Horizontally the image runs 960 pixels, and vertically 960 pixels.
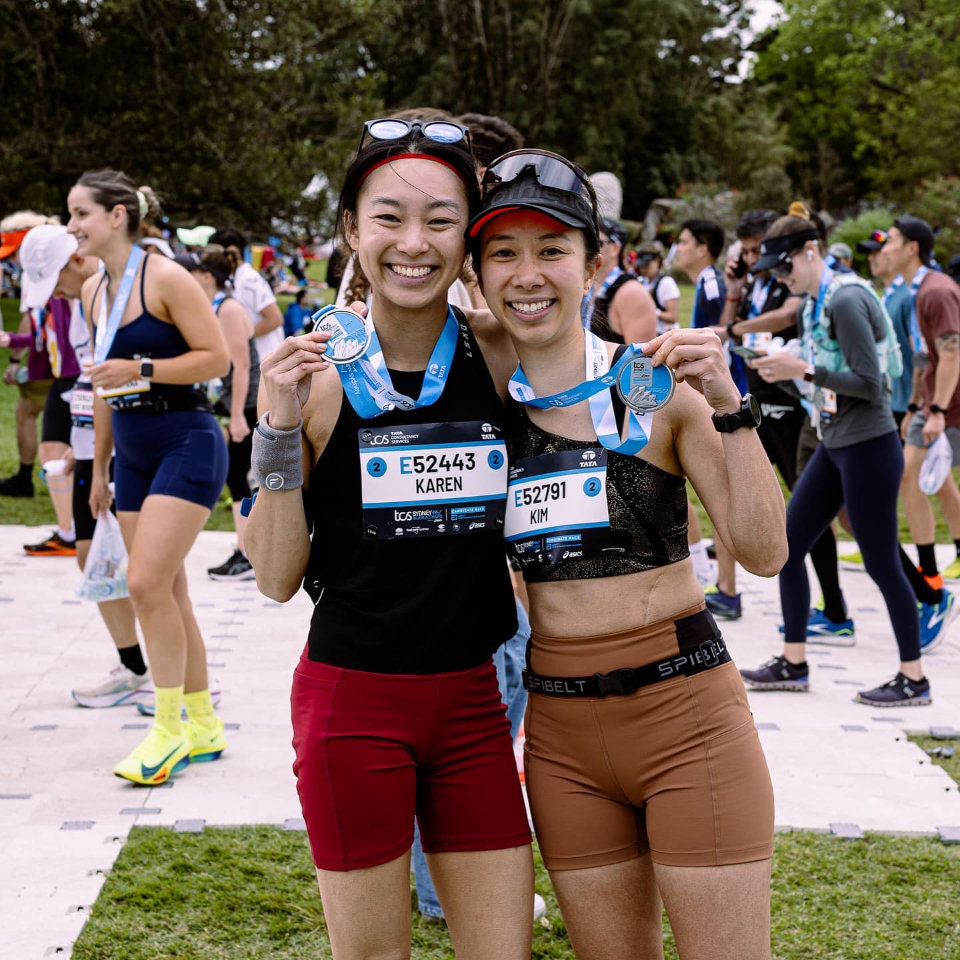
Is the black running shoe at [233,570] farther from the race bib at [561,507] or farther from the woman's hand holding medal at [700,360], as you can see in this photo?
the woman's hand holding medal at [700,360]

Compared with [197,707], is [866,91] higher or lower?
higher

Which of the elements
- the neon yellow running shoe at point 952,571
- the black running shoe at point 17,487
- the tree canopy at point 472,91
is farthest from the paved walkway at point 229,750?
the tree canopy at point 472,91

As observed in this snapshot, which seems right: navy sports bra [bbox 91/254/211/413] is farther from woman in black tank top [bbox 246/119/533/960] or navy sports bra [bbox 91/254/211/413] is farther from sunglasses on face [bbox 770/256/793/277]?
sunglasses on face [bbox 770/256/793/277]

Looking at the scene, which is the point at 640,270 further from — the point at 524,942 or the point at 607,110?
the point at 607,110

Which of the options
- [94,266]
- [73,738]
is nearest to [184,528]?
[73,738]

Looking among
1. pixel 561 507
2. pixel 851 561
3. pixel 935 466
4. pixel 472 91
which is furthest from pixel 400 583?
pixel 472 91

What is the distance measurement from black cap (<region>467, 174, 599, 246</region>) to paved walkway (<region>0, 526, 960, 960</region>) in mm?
2407

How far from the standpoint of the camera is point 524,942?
227cm

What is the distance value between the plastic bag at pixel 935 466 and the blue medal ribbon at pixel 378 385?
224 inches

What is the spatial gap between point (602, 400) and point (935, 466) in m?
5.67

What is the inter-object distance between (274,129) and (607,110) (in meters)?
18.5

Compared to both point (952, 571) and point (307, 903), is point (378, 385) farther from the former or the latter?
point (952, 571)

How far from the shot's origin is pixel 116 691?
5.59 meters

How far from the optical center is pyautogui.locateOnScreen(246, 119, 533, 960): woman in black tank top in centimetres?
224
